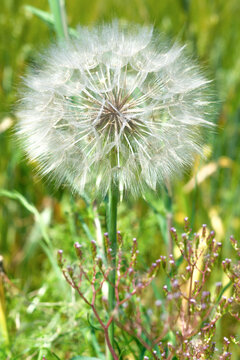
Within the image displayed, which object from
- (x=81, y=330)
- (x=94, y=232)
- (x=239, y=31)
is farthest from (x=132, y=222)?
(x=239, y=31)

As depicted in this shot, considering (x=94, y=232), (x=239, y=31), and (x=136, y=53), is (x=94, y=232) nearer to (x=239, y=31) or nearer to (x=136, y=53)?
(x=136, y=53)

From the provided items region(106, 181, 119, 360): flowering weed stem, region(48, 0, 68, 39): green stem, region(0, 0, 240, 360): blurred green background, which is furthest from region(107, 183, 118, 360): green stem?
region(48, 0, 68, 39): green stem

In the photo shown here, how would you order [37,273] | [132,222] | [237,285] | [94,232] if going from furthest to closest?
[37,273] < [132,222] < [94,232] < [237,285]

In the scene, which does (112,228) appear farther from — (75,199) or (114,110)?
(75,199)

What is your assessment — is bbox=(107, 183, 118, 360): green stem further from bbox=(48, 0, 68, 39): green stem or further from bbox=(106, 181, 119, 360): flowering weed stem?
bbox=(48, 0, 68, 39): green stem

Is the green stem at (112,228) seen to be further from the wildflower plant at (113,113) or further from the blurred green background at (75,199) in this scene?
the blurred green background at (75,199)

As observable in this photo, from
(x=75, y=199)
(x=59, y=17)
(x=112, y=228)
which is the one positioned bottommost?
(x=112, y=228)

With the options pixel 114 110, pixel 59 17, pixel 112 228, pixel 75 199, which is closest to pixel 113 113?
pixel 114 110
